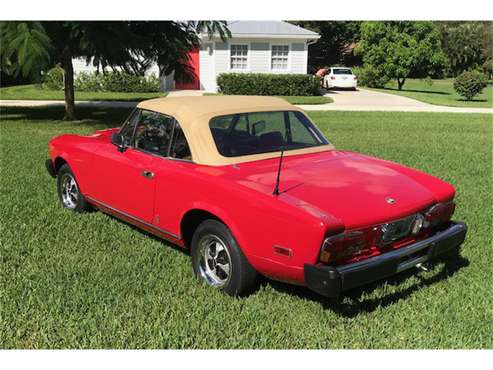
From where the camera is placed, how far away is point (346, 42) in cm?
4759

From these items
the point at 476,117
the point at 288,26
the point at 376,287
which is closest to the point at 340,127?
the point at 476,117

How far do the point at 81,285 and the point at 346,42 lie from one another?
47496 millimetres

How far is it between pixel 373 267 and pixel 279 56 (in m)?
24.0

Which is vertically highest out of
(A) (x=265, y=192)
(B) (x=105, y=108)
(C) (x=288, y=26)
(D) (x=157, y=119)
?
(C) (x=288, y=26)

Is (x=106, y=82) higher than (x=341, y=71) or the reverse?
the reverse

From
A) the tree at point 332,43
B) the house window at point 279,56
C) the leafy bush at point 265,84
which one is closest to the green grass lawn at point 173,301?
the leafy bush at point 265,84

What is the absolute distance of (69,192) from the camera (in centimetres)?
582

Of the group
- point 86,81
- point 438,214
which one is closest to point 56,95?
point 86,81

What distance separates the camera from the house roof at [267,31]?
2516cm

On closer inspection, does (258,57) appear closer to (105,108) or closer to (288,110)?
(105,108)

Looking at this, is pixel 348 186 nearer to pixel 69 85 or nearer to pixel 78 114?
pixel 69 85

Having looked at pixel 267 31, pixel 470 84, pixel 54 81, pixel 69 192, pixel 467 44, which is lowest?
pixel 54 81

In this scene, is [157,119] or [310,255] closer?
[310,255]

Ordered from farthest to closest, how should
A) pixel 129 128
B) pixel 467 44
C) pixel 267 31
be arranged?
pixel 467 44 < pixel 267 31 < pixel 129 128
